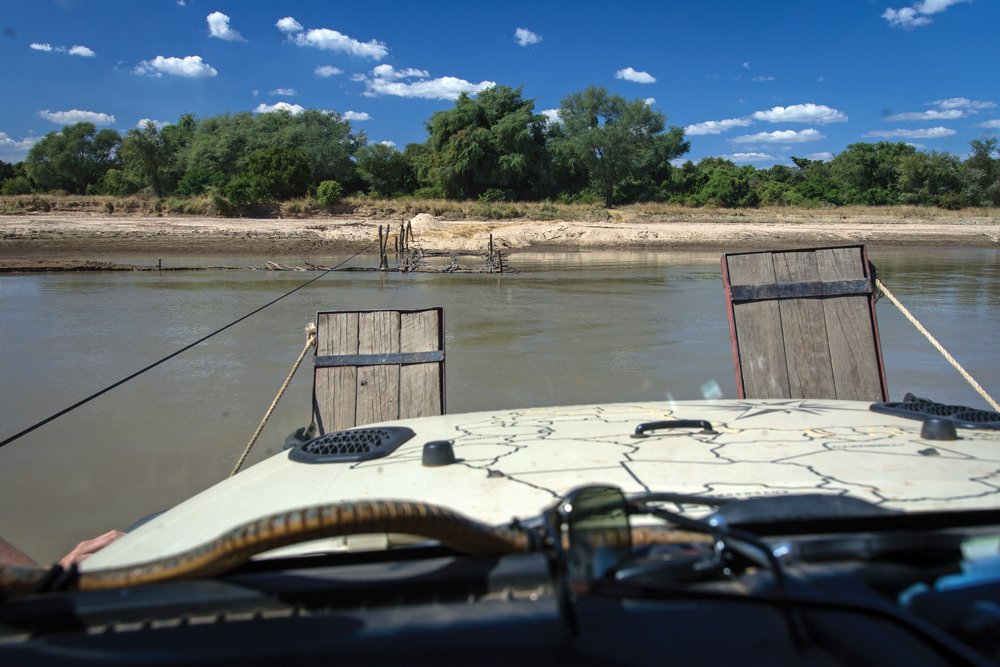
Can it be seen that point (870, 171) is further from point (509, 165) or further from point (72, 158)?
point (72, 158)

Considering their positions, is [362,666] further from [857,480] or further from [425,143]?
[425,143]

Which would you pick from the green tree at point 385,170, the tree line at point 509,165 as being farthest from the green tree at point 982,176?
the green tree at point 385,170

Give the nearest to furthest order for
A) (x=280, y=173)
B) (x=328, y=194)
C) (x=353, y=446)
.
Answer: (x=353, y=446) → (x=328, y=194) → (x=280, y=173)

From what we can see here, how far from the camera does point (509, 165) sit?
56531mm

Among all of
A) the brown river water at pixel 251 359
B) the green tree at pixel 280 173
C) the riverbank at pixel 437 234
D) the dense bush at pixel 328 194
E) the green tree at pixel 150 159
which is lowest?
the brown river water at pixel 251 359

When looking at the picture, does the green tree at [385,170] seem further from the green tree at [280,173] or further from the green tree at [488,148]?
the green tree at [280,173]

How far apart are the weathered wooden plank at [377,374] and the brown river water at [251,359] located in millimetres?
1689

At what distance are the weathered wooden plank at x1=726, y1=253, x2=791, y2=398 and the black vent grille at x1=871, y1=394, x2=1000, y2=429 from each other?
2.24 m

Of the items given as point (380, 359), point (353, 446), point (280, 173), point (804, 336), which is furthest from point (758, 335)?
point (280, 173)

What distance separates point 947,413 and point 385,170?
60.0 m

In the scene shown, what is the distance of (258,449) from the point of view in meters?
7.47

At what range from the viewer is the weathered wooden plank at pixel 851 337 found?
5668 millimetres

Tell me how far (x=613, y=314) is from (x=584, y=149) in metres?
43.9

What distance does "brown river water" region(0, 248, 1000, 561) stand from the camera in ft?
22.1
